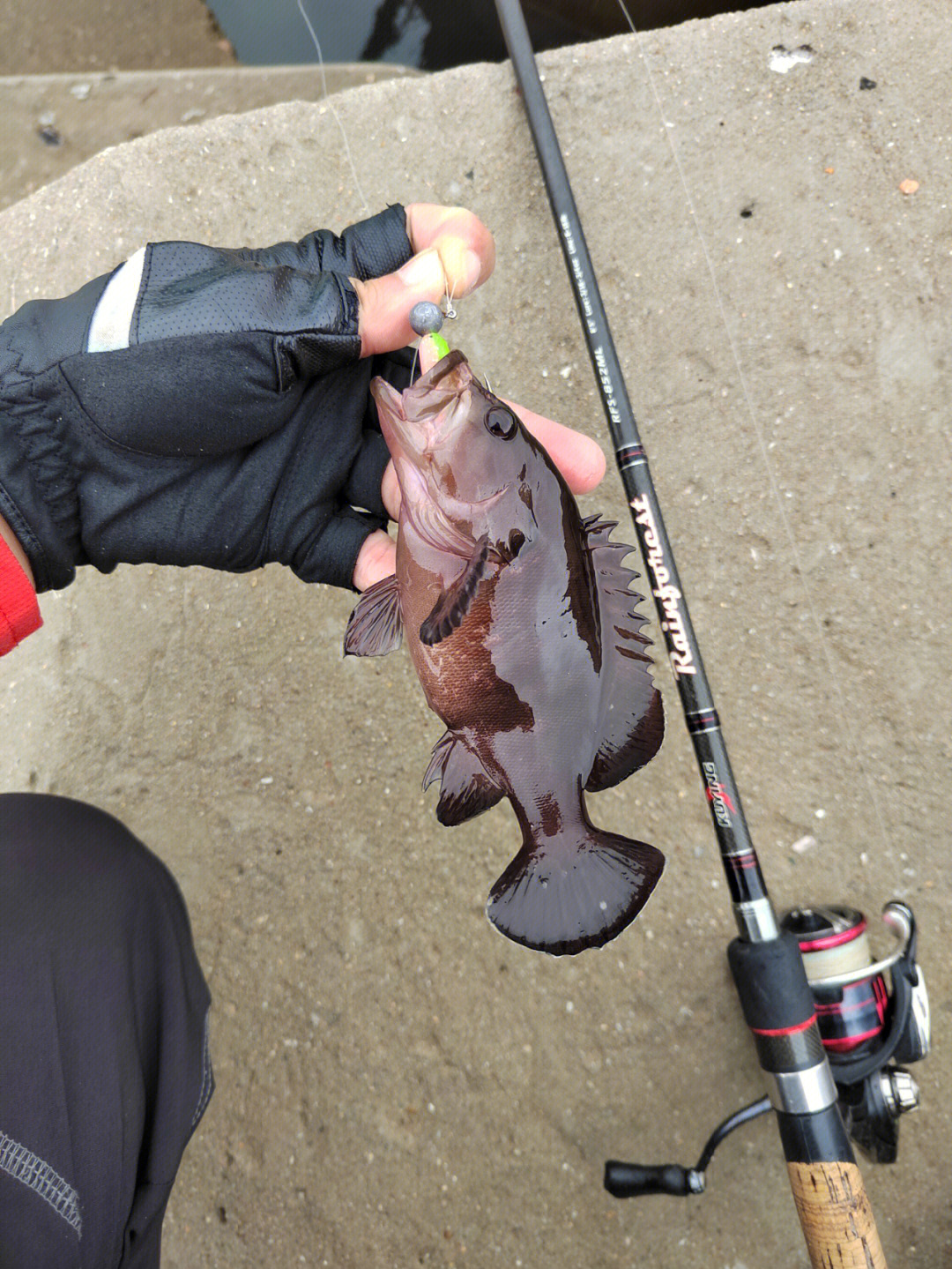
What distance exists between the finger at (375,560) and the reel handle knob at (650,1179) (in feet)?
4.75

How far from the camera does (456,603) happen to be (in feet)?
4.34

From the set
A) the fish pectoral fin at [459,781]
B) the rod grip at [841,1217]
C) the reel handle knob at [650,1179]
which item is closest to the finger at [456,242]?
the fish pectoral fin at [459,781]

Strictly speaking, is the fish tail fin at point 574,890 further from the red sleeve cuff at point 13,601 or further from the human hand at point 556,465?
the red sleeve cuff at point 13,601

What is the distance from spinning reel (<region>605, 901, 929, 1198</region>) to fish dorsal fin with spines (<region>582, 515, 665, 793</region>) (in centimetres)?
66

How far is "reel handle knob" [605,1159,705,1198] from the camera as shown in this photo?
1.86 metres

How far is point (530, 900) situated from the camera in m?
1.42

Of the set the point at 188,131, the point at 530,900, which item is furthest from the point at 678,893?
the point at 188,131

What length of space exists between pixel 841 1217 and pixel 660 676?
1.22 meters

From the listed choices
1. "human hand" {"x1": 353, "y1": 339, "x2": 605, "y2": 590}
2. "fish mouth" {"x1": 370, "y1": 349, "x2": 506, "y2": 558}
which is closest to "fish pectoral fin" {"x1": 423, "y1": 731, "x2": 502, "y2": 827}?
"fish mouth" {"x1": 370, "y1": 349, "x2": 506, "y2": 558}

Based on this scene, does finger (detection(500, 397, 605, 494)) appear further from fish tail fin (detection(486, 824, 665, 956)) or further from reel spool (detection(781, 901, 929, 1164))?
reel spool (detection(781, 901, 929, 1164))

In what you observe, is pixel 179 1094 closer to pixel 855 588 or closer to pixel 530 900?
pixel 530 900

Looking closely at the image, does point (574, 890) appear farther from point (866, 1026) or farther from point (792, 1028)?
point (866, 1026)

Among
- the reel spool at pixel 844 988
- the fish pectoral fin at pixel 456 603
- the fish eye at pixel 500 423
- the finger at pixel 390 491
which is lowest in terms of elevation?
the reel spool at pixel 844 988

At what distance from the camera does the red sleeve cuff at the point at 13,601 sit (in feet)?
5.44
